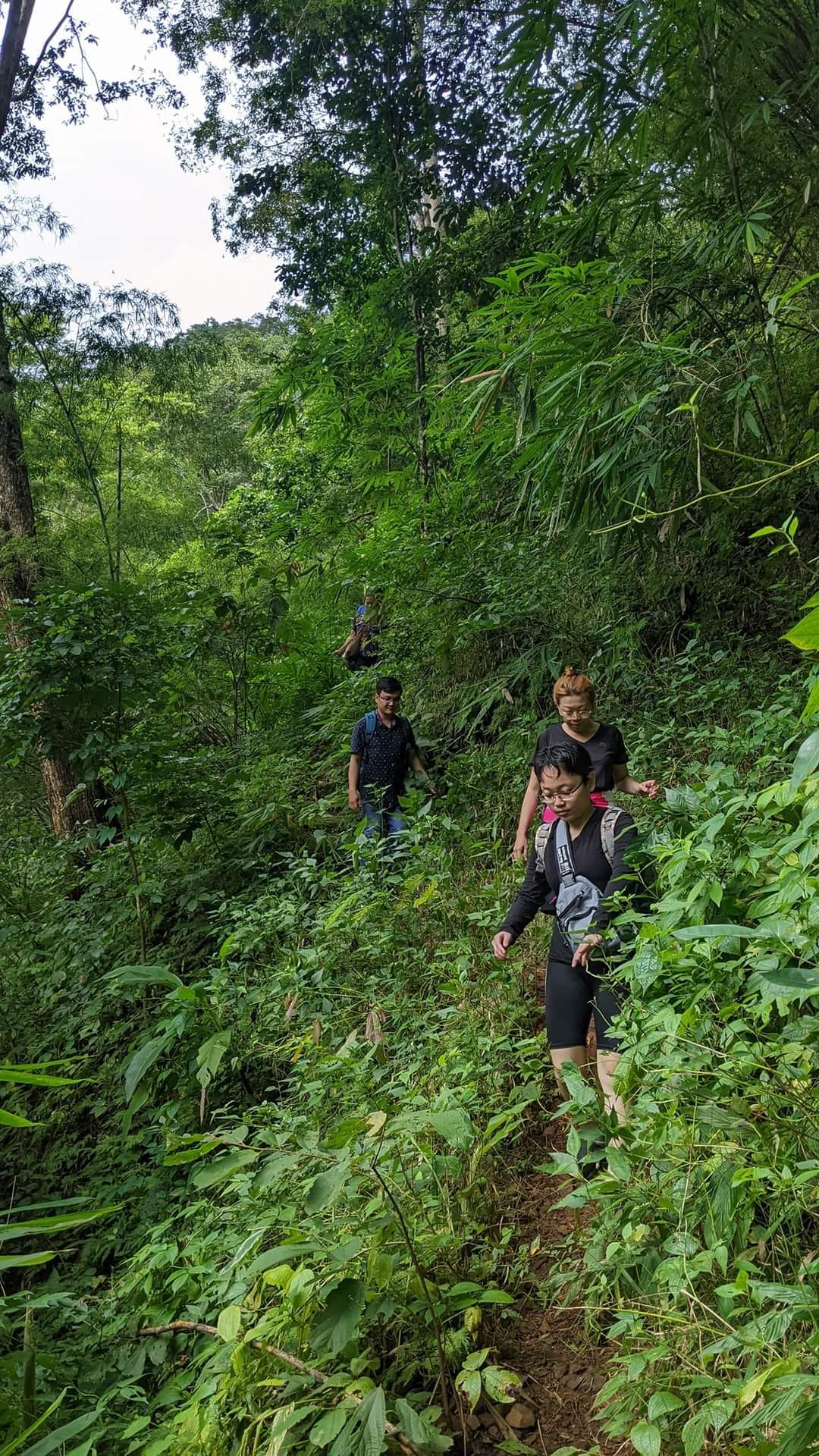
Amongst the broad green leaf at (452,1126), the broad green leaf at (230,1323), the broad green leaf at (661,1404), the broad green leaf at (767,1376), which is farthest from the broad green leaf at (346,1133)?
the broad green leaf at (767,1376)

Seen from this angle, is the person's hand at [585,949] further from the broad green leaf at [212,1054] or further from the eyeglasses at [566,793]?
the broad green leaf at [212,1054]

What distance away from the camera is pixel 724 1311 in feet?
5.64

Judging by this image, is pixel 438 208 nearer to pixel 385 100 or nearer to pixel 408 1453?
pixel 385 100

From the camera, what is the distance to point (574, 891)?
2.86 meters

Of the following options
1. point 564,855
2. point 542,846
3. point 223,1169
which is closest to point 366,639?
point 542,846

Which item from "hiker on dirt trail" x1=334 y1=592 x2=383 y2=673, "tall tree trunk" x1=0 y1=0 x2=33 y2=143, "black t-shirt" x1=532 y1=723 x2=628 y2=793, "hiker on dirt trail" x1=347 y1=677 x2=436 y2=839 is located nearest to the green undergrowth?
"black t-shirt" x1=532 y1=723 x2=628 y2=793

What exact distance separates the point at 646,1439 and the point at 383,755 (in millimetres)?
4145

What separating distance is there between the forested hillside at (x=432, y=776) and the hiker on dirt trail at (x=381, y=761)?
0.64ft

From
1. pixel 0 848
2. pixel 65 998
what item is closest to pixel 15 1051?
pixel 65 998

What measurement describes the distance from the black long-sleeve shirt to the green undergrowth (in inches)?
4.3

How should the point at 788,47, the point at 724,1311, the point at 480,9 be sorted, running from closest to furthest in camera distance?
the point at 724,1311, the point at 788,47, the point at 480,9

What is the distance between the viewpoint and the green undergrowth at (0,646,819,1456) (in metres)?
1.75

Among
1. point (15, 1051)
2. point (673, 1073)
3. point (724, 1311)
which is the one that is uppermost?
point (673, 1073)

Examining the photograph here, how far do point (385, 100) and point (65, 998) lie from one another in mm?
7951
